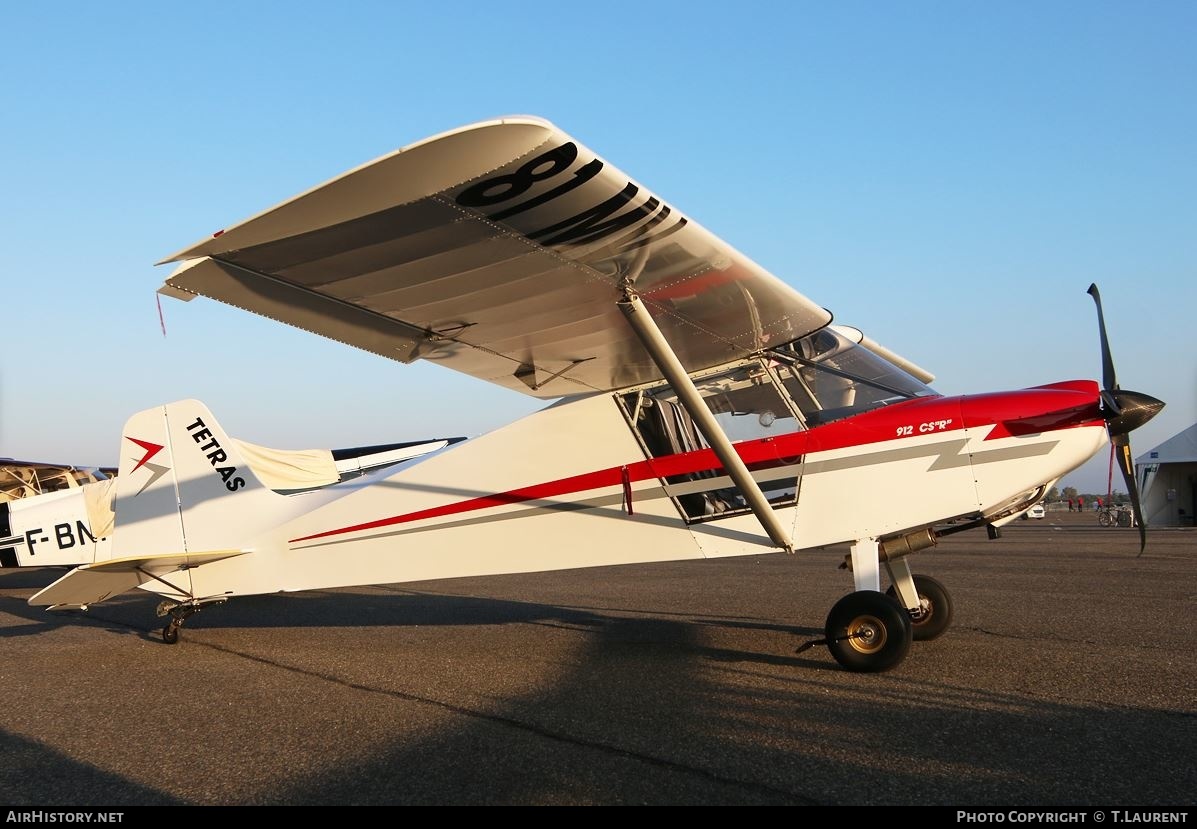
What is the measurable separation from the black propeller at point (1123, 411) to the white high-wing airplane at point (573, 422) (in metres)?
0.02

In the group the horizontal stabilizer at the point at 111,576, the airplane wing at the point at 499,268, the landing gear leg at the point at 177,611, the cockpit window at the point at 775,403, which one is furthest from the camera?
the landing gear leg at the point at 177,611

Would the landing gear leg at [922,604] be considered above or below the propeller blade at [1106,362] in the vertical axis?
below

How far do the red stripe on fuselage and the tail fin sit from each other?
8.96ft

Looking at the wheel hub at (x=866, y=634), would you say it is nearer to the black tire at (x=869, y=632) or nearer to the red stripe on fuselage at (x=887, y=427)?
the black tire at (x=869, y=632)

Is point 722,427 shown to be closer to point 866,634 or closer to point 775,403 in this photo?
point 775,403

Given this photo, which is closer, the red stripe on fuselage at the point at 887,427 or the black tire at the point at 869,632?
the black tire at the point at 869,632

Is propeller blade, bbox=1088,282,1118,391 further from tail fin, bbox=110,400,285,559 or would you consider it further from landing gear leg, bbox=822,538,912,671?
tail fin, bbox=110,400,285,559

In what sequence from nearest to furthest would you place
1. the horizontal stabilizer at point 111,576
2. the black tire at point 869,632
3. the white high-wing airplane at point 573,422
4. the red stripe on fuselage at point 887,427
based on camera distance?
the white high-wing airplane at point 573,422, the black tire at point 869,632, the red stripe on fuselage at point 887,427, the horizontal stabilizer at point 111,576

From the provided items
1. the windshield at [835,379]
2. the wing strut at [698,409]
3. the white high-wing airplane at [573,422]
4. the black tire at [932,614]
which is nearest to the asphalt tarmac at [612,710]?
the black tire at [932,614]

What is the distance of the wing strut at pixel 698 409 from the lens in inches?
212

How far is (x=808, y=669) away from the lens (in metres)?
5.84

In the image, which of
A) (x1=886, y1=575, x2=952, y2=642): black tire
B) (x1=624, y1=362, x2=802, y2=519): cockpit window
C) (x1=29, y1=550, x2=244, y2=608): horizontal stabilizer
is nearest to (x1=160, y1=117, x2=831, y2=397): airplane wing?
(x1=624, y1=362, x2=802, y2=519): cockpit window

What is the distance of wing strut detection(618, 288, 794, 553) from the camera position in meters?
5.39
